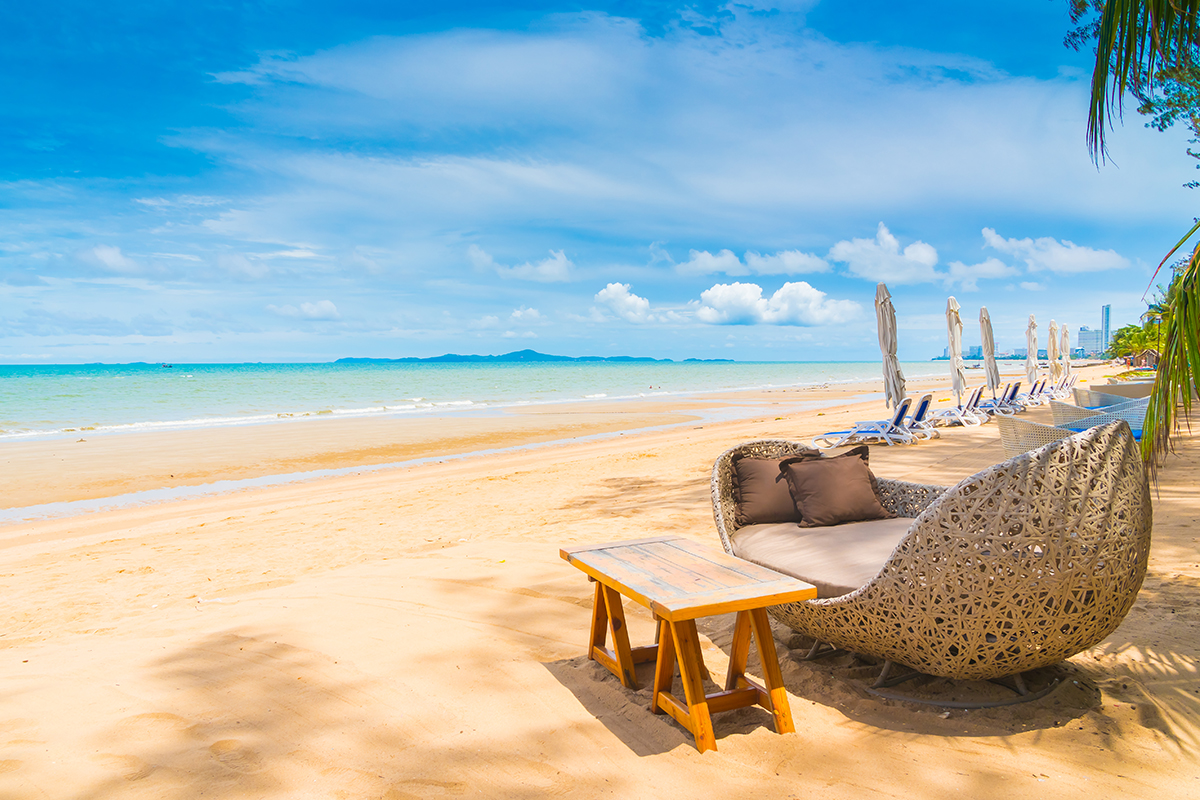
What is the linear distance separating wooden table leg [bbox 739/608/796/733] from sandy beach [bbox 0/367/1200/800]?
0.06 m

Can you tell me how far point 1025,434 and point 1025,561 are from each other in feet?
13.3

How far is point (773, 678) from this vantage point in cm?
255

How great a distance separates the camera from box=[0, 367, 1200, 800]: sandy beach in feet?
7.49

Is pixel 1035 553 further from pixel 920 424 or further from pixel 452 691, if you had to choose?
pixel 920 424

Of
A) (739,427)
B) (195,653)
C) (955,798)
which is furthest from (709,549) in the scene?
(739,427)

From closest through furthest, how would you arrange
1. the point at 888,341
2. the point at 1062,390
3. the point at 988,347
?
the point at 888,341
the point at 988,347
the point at 1062,390

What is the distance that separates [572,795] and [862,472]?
2.44m

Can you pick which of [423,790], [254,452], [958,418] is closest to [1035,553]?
[423,790]

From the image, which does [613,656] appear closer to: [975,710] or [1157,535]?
[975,710]

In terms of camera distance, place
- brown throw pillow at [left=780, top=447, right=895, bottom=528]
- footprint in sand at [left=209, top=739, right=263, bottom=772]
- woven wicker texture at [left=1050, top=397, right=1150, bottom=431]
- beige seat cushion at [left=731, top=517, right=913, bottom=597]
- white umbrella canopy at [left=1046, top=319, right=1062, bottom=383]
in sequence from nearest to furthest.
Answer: footprint in sand at [left=209, top=739, right=263, bottom=772] → beige seat cushion at [left=731, top=517, right=913, bottom=597] → brown throw pillow at [left=780, top=447, right=895, bottom=528] → woven wicker texture at [left=1050, top=397, right=1150, bottom=431] → white umbrella canopy at [left=1046, top=319, right=1062, bottom=383]

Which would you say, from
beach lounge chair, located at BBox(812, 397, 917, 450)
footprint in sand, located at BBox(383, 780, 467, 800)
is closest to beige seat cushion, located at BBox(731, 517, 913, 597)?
footprint in sand, located at BBox(383, 780, 467, 800)

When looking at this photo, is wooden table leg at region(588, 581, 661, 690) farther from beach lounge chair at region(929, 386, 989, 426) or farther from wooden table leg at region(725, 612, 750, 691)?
beach lounge chair at region(929, 386, 989, 426)

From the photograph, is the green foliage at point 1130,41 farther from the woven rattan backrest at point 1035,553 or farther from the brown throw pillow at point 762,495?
the brown throw pillow at point 762,495

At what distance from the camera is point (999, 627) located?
234 cm
